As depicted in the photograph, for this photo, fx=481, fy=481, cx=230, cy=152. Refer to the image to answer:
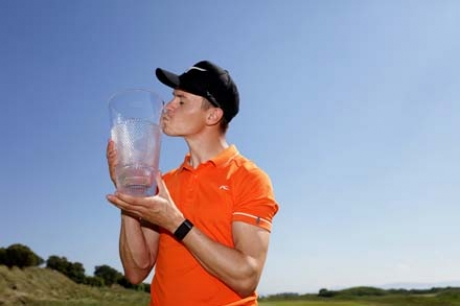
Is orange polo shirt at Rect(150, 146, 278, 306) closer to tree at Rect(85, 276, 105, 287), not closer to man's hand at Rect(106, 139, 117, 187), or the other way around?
man's hand at Rect(106, 139, 117, 187)

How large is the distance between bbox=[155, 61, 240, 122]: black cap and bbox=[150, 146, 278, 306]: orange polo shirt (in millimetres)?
451

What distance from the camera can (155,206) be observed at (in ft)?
8.60

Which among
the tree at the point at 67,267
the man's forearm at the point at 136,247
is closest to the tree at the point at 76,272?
the tree at the point at 67,267

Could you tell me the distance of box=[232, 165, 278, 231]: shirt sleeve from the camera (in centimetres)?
291

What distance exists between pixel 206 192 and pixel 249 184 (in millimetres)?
298

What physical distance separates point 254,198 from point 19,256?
38.9 m

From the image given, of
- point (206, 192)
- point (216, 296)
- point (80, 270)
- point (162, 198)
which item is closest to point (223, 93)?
point (206, 192)

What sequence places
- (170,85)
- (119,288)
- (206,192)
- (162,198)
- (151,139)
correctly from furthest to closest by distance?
1. (119,288)
2. (170,85)
3. (206,192)
4. (151,139)
5. (162,198)

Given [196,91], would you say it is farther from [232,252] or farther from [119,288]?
[119,288]

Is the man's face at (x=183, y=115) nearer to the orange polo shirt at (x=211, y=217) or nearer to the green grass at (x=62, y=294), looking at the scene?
the orange polo shirt at (x=211, y=217)

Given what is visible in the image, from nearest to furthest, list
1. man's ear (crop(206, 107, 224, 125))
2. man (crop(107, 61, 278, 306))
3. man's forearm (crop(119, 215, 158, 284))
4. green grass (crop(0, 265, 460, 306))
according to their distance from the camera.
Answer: man (crop(107, 61, 278, 306)) → man's forearm (crop(119, 215, 158, 284)) → man's ear (crop(206, 107, 224, 125)) → green grass (crop(0, 265, 460, 306))

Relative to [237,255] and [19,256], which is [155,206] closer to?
[237,255]

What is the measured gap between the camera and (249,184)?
305 centimetres

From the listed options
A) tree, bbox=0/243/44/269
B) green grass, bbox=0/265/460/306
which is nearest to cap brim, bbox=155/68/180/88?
A: green grass, bbox=0/265/460/306
